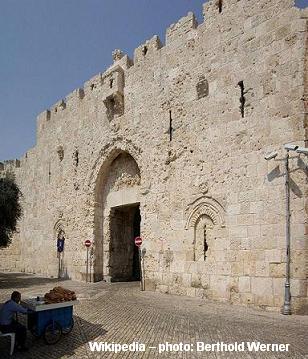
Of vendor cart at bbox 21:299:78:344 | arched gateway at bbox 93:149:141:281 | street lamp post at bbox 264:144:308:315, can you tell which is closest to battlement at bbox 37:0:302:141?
arched gateway at bbox 93:149:141:281

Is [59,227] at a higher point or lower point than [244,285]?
higher

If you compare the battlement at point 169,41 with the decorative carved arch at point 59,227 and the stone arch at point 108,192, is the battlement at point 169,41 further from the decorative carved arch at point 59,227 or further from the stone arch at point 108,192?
the decorative carved arch at point 59,227

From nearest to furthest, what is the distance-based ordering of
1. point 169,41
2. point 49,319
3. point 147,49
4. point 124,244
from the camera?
point 49,319 < point 169,41 < point 147,49 < point 124,244

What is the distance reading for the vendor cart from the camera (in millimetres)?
5422

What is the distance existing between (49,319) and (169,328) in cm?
205

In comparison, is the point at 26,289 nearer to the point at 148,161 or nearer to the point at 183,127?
the point at 148,161

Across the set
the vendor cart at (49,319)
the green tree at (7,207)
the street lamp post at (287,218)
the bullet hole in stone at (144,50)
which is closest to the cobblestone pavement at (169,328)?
the vendor cart at (49,319)

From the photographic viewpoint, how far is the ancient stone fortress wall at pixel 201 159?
8.38m

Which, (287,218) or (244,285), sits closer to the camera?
(287,218)

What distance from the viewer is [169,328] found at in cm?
641

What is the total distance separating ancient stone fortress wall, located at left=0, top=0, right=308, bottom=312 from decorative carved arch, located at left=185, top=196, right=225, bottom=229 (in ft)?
0.12

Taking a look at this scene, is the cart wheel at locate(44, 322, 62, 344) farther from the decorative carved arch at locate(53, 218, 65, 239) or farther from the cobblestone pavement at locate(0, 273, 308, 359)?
the decorative carved arch at locate(53, 218, 65, 239)

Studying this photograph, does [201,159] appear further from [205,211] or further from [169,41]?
[169,41]

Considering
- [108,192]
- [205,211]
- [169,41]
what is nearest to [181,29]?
[169,41]
